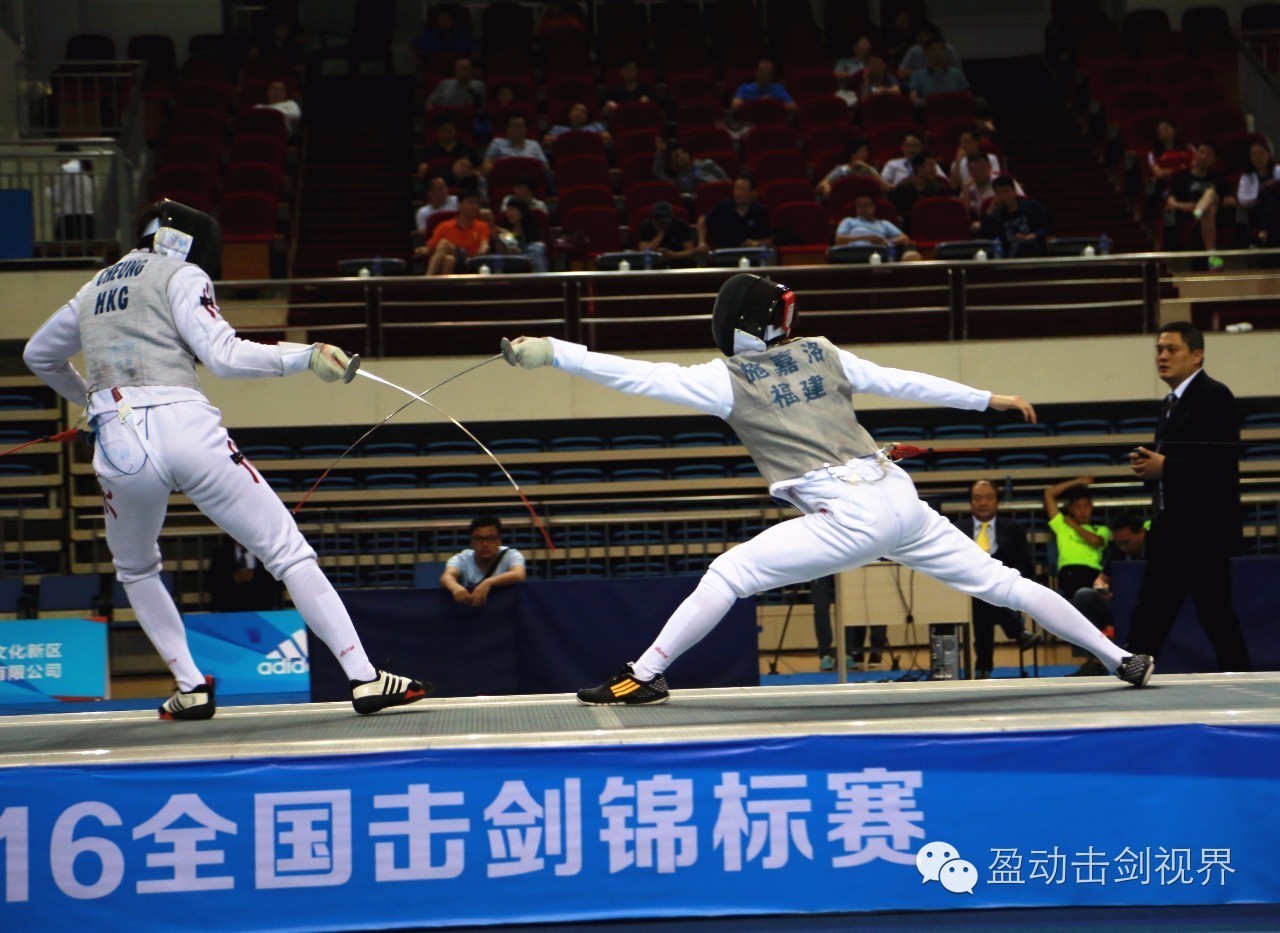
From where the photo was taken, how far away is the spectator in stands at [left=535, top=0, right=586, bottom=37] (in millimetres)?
15469

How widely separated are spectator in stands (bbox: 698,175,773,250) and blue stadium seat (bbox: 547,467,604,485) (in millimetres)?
2145

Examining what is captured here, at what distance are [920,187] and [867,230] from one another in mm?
973

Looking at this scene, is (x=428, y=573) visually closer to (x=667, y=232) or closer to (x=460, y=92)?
(x=667, y=232)

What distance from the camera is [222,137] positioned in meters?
14.0

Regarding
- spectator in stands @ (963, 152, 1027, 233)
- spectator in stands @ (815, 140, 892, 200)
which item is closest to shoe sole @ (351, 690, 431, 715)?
spectator in stands @ (963, 152, 1027, 233)

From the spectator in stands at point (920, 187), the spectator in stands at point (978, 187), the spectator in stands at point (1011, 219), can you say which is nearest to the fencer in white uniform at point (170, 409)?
the spectator in stands at point (1011, 219)

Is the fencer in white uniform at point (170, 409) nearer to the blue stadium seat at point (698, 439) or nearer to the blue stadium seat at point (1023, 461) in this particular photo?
the blue stadium seat at point (698, 439)

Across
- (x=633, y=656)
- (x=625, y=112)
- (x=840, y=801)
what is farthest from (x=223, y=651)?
(x=625, y=112)

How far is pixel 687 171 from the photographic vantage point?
12.7m

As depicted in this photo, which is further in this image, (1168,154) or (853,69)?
(853,69)

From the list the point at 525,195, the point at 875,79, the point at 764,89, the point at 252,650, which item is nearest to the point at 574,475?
the point at 525,195

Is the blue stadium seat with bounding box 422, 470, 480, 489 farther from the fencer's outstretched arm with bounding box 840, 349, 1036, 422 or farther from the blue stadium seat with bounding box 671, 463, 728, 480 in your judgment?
the fencer's outstretched arm with bounding box 840, 349, 1036, 422

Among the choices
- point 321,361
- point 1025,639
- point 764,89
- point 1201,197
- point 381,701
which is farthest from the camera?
point 764,89

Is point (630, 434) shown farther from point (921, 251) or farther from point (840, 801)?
point (840, 801)
